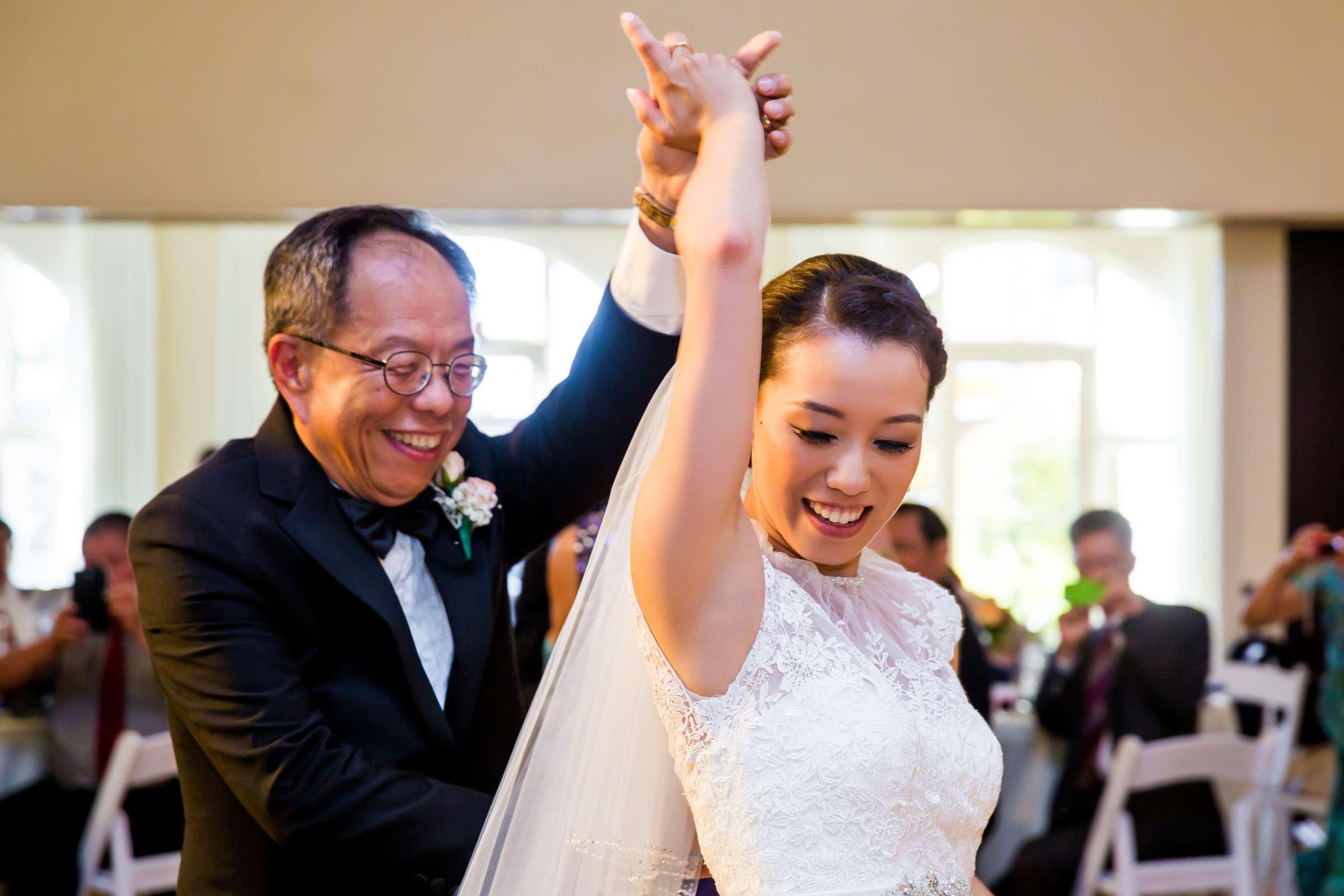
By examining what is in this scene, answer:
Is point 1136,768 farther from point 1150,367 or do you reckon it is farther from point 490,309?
point 490,309

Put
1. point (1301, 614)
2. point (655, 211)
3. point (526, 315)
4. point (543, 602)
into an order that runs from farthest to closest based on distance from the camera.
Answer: point (526, 315)
point (1301, 614)
point (543, 602)
point (655, 211)

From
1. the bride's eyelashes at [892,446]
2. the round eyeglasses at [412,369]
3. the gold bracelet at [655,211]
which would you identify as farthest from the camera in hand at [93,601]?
the bride's eyelashes at [892,446]

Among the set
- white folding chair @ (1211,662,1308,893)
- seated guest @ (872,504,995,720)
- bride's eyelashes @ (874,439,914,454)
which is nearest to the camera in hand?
seated guest @ (872,504,995,720)

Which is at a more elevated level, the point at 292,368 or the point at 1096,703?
the point at 292,368

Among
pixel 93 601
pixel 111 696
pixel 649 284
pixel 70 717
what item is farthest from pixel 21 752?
pixel 649 284

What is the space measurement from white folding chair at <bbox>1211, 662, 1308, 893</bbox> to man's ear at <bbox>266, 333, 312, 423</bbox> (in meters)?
3.83

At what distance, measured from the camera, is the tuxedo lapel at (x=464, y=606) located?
1.72 m

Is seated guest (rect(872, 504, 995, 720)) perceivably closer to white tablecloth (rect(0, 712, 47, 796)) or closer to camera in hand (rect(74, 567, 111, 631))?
camera in hand (rect(74, 567, 111, 631))

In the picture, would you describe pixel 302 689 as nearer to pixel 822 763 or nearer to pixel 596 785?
pixel 596 785

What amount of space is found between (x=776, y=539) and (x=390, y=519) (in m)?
0.56

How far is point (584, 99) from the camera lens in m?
5.16

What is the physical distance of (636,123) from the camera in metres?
5.02

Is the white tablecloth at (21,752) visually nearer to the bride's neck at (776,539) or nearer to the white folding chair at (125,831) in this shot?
the white folding chair at (125,831)

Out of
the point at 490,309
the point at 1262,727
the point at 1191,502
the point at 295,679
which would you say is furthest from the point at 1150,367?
the point at 295,679
